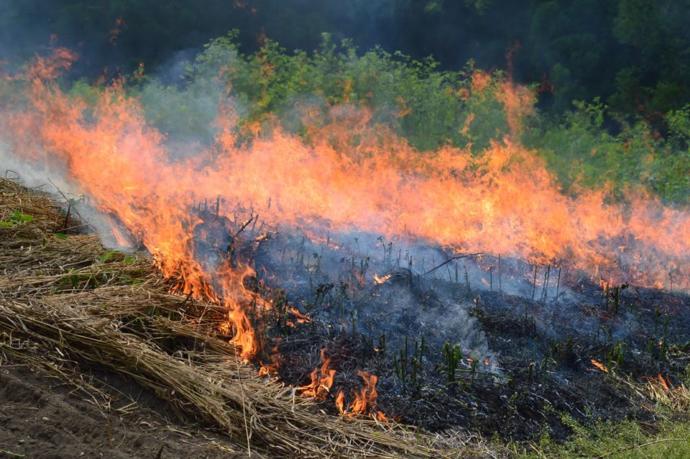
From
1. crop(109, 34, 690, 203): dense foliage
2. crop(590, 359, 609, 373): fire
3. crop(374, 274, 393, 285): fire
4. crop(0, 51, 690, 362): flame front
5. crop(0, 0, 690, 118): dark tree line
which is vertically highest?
crop(0, 0, 690, 118): dark tree line

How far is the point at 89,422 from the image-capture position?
144 inches

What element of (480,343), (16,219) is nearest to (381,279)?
(480,343)

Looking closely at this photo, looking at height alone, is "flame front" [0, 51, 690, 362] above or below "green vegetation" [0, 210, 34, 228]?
above

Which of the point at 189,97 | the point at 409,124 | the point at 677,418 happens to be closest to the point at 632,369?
the point at 677,418

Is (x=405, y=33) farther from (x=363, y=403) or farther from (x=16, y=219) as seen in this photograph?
(x=363, y=403)

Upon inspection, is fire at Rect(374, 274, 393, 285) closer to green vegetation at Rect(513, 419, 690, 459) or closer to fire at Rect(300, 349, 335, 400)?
fire at Rect(300, 349, 335, 400)

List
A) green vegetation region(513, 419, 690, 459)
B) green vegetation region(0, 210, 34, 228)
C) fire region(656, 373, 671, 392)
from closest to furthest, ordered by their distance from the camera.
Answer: green vegetation region(513, 419, 690, 459) → fire region(656, 373, 671, 392) → green vegetation region(0, 210, 34, 228)

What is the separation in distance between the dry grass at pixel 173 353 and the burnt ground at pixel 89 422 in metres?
0.11

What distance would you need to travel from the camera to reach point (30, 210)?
278 inches

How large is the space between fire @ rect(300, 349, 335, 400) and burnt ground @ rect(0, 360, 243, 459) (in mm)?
768

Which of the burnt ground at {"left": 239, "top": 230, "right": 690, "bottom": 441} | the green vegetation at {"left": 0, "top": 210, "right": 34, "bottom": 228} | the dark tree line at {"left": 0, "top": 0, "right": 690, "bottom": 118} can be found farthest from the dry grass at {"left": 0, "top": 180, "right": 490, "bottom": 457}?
the dark tree line at {"left": 0, "top": 0, "right": 690, "bottom": 118}

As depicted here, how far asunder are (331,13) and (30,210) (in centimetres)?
1455

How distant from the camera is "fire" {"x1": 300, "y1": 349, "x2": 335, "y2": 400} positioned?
14.6ft

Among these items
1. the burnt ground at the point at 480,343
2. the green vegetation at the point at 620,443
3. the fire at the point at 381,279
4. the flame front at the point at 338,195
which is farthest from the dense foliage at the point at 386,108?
the green vegetation at the point at 620,443
